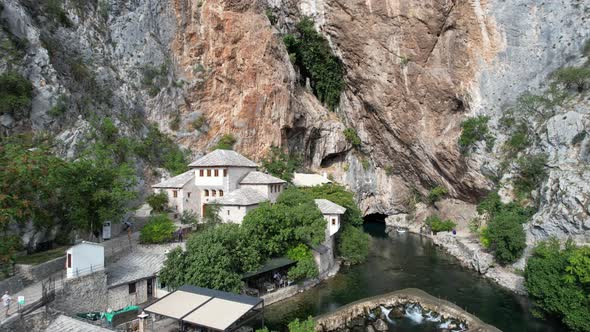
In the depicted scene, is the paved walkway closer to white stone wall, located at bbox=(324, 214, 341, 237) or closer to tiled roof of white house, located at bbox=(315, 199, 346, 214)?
tiled roof of white house, located at bbox=(315, 199, 346, 214)

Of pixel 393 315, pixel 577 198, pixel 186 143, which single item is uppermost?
pixel 186 143

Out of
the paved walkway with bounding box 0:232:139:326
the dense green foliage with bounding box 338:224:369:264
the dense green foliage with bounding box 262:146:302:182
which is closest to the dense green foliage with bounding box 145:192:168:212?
the paved walkway with bounding box 0:232:139:326

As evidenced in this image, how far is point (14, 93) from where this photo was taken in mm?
25344

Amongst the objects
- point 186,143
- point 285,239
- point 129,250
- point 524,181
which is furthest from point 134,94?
point 524,181

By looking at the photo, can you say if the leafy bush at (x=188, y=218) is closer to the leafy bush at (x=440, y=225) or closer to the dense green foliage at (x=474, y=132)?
the dense green foliage at (x=474, y=132)

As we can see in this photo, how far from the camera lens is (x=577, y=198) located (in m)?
24.6

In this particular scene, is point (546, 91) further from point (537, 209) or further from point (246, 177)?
point (246, 177)

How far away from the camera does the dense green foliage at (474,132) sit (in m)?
36.7

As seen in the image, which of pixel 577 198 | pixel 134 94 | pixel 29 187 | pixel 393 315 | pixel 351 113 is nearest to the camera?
pixel 29 187

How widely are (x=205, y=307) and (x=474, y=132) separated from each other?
1283 inches

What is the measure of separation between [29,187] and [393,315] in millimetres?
A: 19933

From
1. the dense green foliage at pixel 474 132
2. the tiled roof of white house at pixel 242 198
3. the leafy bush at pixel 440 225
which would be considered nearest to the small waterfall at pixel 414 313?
the tiled roof of white house at pixel 242 198

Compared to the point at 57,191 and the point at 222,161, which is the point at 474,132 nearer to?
the point at 222,161

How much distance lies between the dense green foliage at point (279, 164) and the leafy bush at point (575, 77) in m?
26.1
